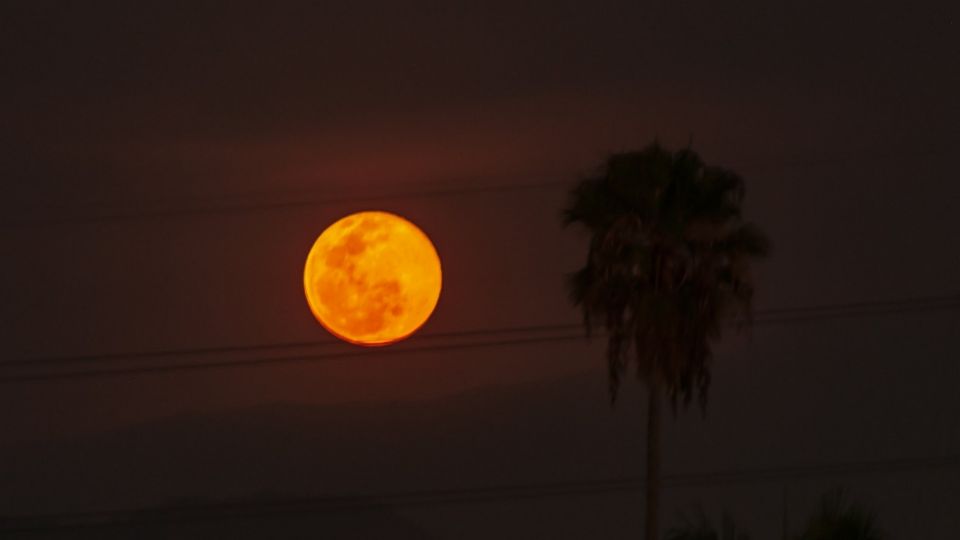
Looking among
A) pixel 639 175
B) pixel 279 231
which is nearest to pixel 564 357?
pixel 279 231

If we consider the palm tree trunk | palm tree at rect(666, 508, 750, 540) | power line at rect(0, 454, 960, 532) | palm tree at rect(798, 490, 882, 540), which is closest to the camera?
palm tree at rect(798, 490, 882, 540)

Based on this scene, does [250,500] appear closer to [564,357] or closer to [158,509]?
[158,509]

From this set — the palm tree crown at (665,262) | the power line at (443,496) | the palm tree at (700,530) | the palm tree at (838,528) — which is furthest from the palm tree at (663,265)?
the power line at (443,496)

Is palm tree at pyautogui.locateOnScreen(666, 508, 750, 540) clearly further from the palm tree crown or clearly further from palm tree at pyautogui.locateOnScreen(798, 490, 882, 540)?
the palm tree crown

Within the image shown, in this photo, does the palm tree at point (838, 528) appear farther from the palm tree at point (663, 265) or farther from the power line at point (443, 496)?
the power line at point (443, 496)

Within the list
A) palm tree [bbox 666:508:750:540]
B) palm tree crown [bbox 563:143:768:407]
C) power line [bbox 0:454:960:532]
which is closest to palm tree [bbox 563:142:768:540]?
palm tree crown [bbox 563:143:768:407]
